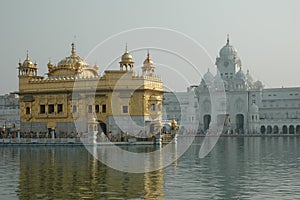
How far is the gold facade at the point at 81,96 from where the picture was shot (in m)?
40.8

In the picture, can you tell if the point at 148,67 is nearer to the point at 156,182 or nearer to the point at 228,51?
the point at 156,182

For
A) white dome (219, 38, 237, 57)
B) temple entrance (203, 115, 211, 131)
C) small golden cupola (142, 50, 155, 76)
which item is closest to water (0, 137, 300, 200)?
small golden cupola (142, 50, 155, 76)

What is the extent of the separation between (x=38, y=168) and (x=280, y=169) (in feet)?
29.4

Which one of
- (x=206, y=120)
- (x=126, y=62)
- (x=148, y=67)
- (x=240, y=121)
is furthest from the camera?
(x=206, y=120)

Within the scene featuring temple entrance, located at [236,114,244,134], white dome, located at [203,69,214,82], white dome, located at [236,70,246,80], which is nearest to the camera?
temple entrance, located at [236,114,244,134]

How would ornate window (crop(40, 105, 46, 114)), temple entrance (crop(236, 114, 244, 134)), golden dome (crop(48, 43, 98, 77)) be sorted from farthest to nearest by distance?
temple entrance (crop(236, 114, 244, 134)) → golden dome (crop(48, 43, 98, 77)) → ornate window (crop(40, 105, 46, 114))

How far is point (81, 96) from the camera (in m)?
42.7

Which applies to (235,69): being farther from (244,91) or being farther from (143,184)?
(143,184)

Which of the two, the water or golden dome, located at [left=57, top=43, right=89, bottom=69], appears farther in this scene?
golden dome, located at [left=57, top=43, right=89, bottom=69]

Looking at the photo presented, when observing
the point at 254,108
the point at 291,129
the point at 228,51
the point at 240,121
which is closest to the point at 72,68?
the point at 254,108

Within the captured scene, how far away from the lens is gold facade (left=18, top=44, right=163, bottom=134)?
4078 cm

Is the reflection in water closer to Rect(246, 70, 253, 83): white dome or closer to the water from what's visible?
the water

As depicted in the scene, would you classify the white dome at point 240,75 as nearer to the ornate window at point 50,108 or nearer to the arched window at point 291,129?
the arched window at point 291,129

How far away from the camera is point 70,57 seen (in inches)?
1855
